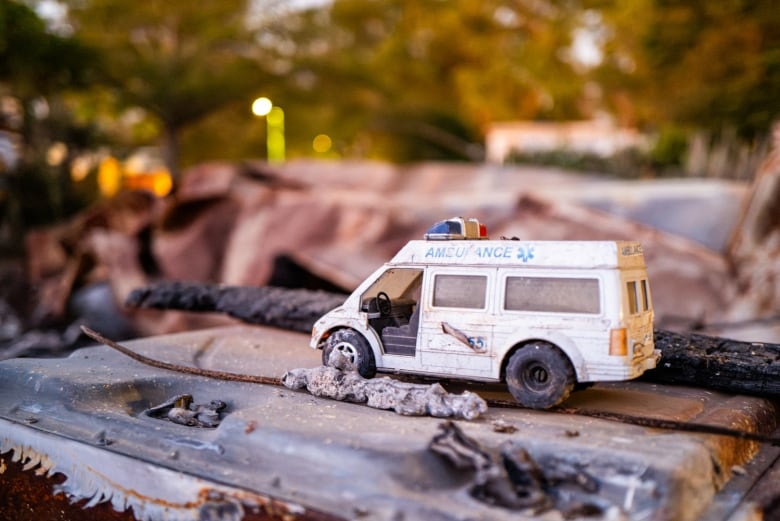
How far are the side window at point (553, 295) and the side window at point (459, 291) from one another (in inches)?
7.8

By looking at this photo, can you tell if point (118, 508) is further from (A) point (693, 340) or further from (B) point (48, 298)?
(B) point (48, 298)

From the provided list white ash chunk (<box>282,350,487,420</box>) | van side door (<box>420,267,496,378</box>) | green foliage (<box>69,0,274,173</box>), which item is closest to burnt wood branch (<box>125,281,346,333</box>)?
white ash chunk (<box>282,350,487,420</box>)

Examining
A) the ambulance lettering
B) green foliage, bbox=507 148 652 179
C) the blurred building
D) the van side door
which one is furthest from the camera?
the blurred building

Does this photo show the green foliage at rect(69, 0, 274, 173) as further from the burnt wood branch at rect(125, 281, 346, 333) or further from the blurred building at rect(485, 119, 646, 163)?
Answer: the burnt wood branch at rect(125, 281, 346, 333)

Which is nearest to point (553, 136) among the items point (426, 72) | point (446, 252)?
point (426, 72)

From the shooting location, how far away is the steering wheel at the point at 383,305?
6.04m

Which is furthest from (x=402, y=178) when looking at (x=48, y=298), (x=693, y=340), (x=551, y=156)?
(x=693, y=340)

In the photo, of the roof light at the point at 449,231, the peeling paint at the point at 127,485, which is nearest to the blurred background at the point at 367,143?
the roof light at the point at 449,231

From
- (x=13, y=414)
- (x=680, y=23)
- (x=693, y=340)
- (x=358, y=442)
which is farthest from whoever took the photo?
(x=680, y=23)

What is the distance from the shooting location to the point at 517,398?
5.35m

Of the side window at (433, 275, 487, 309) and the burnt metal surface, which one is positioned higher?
the side window at (433, 275, 487, 309)

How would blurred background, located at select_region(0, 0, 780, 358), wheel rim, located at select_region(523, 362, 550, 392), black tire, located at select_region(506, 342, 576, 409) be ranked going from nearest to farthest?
1. black tire, located at select_region(506, 342, 576, 409)
2. wheel rim, located at select_region(523, 362, 550, 392)
3. blurred background, located at select_region(0, 0, 780, 358)

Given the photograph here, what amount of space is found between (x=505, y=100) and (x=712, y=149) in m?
11.1

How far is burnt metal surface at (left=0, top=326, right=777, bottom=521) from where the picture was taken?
4363 mm
